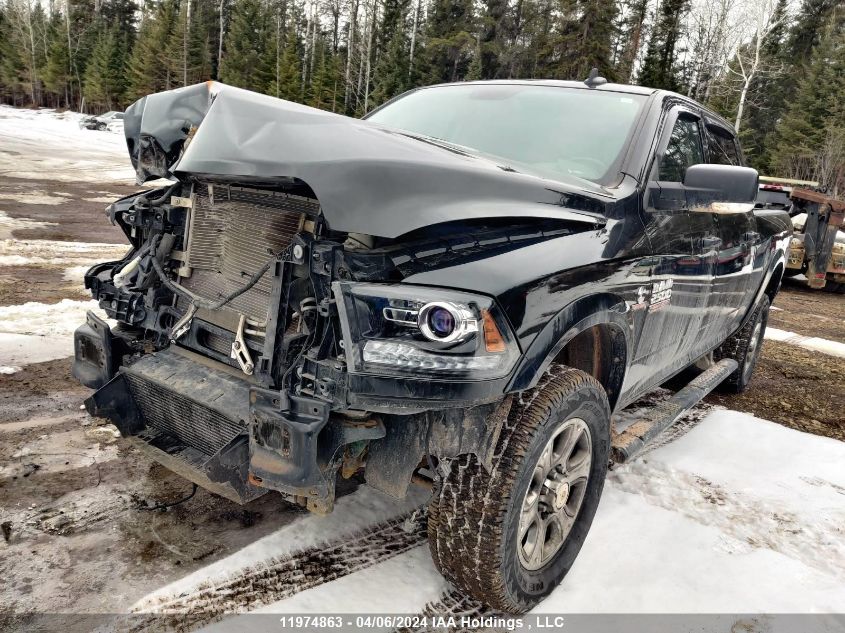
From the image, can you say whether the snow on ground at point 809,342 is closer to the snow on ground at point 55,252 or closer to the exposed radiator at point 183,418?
the exposed radiator at point 183,418

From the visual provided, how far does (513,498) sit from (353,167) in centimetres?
121

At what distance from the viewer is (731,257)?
384 centimetres

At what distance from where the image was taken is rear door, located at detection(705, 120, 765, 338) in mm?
3711

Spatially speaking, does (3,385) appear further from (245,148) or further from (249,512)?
(245,148)

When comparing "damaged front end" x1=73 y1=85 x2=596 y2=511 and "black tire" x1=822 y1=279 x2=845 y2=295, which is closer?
"damaged front end" x1=73 y1=85 x2=596 y2=511

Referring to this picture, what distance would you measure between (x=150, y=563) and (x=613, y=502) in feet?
7.14

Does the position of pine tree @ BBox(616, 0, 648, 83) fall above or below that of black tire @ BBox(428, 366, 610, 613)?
above

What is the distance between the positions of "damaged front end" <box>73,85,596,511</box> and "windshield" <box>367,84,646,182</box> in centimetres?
78

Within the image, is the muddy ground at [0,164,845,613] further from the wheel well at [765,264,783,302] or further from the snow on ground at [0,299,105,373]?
the wheel well at [765,264,783,302]

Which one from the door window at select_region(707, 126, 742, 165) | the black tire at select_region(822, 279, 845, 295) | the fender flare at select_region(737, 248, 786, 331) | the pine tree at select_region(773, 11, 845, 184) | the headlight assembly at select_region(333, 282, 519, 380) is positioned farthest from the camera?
the pine tree at select_region(773, 11, 845, 184)

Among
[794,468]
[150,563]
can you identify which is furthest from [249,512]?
[794,468]

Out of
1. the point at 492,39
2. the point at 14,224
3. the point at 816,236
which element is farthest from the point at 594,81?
the point at 492,39

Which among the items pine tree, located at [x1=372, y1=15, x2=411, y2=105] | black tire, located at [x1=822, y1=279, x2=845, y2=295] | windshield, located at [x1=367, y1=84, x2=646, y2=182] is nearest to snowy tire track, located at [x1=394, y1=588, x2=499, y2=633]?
windshield, located at [x1=367, y1=84, x2=646, y2=182]

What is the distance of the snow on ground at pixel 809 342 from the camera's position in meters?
7.02
